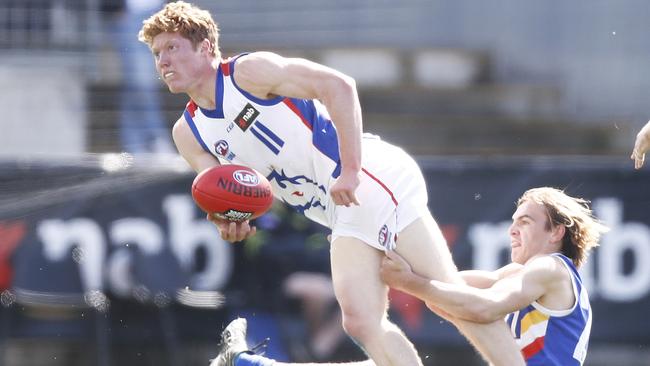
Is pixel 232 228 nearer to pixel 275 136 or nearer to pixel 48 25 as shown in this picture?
pixel 275 136

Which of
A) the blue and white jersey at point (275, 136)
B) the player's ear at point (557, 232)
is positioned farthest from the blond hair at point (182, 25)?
the player's ear at point (557, 232)

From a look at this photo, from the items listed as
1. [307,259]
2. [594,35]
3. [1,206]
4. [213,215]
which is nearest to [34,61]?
[1,206]

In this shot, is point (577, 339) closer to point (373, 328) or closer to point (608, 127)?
point (373, 328)

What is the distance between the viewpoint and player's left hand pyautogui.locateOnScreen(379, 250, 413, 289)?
4781mm

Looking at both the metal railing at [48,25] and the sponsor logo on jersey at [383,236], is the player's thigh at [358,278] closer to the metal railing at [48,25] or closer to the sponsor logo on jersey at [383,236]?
the sponsor logo on jersey at [383,236]

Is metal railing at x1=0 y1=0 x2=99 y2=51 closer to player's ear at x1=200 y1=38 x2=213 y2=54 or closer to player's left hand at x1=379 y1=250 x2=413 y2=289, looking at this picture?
player's ear at x1=200 y1=38 x2=213 y2=54

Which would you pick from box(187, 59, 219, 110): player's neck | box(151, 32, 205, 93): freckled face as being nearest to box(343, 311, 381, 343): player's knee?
box(187, 59, 219, 110): player's neck

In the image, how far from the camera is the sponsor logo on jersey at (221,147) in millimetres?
4906

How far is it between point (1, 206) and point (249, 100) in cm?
329

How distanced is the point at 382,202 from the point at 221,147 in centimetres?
67

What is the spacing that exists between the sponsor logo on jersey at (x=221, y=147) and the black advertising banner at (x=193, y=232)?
8.90 ft

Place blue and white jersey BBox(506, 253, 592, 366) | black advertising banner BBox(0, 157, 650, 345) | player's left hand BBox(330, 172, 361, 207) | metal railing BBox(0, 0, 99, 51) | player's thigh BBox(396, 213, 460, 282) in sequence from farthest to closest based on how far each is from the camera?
metal railing BBox(0, 0, 99, 51), black advertising banner BBox(0, 157, 650, 345), blue and white jersey BBox(506, 253, 592, 366), player's thigh BBox(396, 213, 460, 282), player's left hand BBox(330, 172, 361, 207)

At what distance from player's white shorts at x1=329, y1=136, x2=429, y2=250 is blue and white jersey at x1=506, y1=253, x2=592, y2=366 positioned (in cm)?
65

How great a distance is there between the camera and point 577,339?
5070mm
